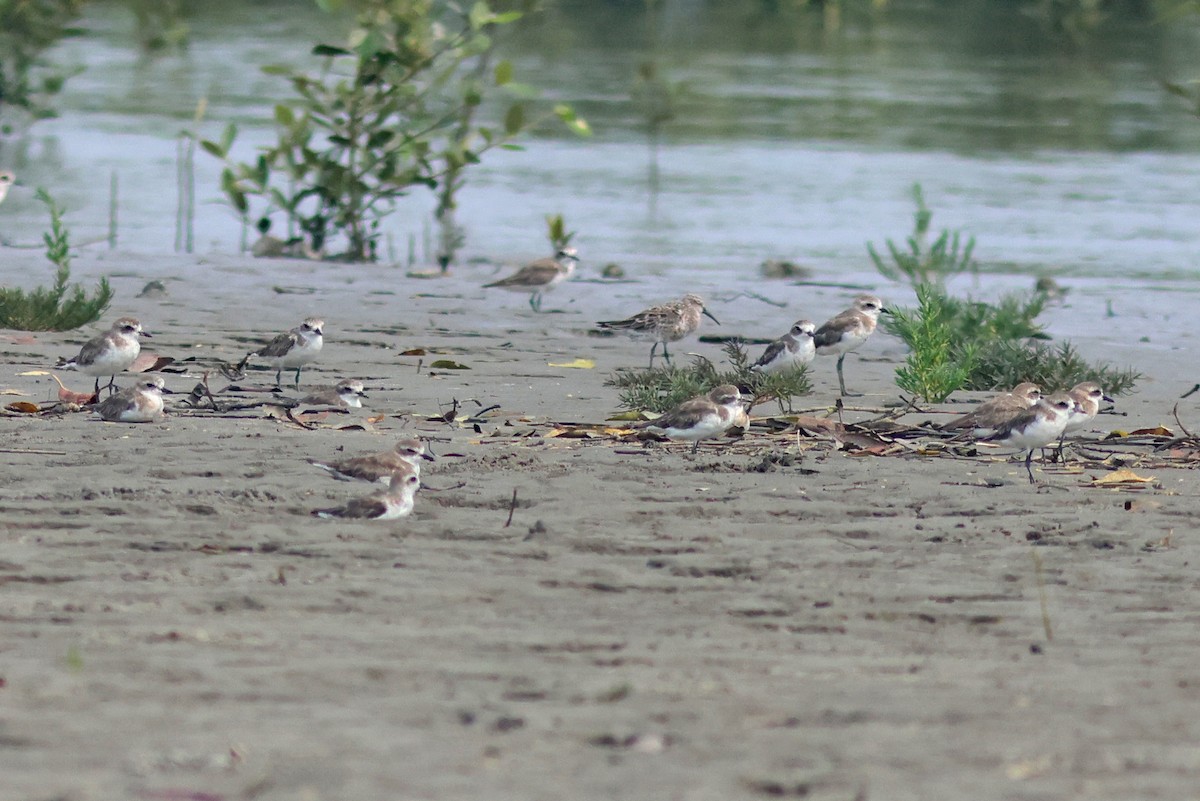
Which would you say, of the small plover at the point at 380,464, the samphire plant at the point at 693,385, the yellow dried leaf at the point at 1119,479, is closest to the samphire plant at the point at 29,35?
the samphire plant at the point at 693,385

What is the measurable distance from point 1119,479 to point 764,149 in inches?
749

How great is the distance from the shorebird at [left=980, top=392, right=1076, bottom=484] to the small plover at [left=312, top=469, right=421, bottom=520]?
2.64 metres

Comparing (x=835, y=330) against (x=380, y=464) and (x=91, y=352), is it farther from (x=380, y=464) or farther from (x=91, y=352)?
(x=380, y=464)

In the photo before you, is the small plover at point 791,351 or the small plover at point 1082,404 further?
the small plover at point 791,351

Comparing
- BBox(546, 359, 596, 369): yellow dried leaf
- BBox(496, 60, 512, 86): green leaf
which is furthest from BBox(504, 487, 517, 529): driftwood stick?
BBox(496, 60, 512, 86): green leaf

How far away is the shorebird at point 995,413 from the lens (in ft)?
26.6

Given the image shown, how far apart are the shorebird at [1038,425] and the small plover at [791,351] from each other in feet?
7.56

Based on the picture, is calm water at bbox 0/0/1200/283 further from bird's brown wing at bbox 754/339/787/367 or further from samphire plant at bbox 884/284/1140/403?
bird's brown wing at bbox 754/339/787/367

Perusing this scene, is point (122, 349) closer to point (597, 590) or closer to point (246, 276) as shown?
point (597, 590)

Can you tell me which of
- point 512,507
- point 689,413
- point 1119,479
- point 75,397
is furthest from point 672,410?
point 75,397

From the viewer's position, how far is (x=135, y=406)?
811cm

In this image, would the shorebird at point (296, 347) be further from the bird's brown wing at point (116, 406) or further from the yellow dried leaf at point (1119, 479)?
the yellow dried leaf at point (1119, 479)

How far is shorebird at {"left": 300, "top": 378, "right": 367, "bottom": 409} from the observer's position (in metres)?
8.82

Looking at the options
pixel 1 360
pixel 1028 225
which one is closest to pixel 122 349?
pixel 1 360
